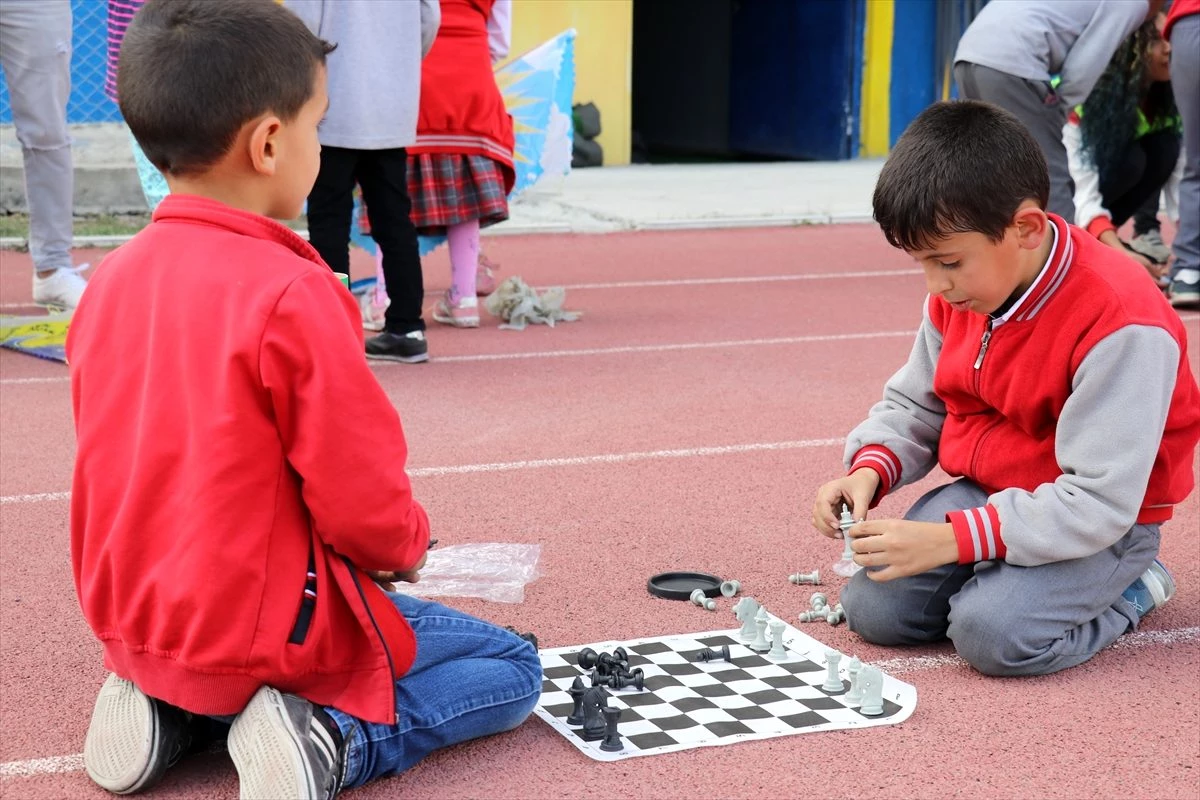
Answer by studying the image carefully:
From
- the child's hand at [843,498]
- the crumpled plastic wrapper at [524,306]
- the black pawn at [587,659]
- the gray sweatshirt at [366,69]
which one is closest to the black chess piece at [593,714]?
the black pawn at [587,659]

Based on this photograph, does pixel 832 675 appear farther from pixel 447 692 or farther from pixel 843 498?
pixel 447 692

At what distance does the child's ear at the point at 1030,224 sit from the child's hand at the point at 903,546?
0.63 metres

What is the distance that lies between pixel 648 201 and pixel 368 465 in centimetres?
1110

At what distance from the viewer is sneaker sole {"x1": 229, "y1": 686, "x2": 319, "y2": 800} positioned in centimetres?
252

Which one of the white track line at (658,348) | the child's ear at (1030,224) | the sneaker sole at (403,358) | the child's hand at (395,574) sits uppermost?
the child's ear at (1030,224)

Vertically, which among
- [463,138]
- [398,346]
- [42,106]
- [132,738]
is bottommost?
[398,346]

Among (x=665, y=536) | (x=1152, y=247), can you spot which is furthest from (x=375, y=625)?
(x=1152, y=247)

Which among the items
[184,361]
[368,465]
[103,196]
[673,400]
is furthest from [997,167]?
[103,196]

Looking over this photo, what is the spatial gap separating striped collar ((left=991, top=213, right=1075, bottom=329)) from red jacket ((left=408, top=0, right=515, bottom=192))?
167 inches

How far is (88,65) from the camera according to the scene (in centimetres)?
1306

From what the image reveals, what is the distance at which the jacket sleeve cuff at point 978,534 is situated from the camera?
3.26 metres

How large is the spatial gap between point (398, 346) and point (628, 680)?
3819mm

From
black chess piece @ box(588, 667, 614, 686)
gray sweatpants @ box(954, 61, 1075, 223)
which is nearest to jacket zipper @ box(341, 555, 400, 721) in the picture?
black chess piece @ box(588, 667, 614, 686)

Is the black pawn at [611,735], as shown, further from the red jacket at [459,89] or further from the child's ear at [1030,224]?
the red jacket at [459,89]
